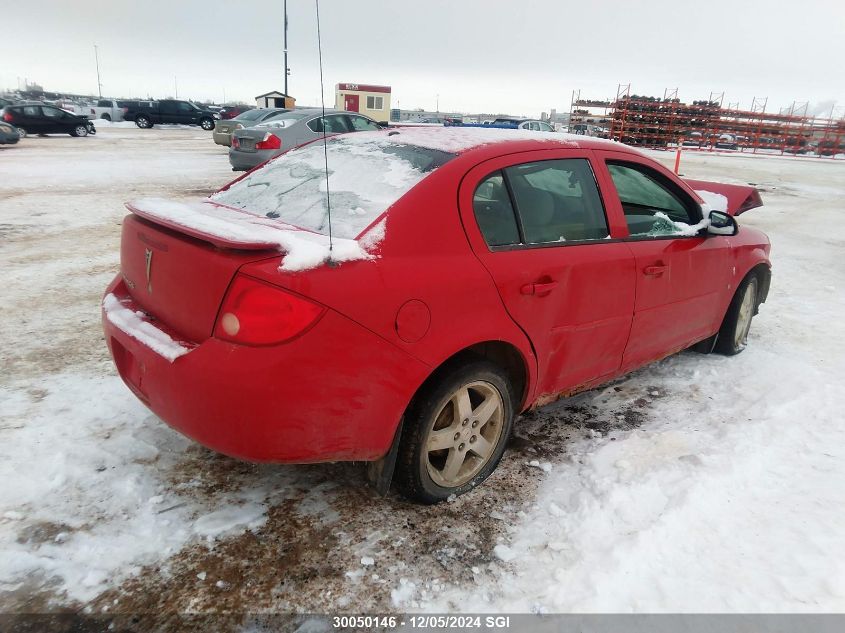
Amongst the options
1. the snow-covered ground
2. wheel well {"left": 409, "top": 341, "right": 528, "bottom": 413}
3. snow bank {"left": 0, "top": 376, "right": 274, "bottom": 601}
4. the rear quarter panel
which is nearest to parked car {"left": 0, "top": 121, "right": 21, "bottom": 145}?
the snow-covered ground

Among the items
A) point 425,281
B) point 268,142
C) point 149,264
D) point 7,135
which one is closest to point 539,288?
point 425,281

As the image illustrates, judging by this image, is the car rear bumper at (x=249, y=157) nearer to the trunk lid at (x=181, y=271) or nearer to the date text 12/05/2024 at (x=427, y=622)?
the trunk lid at (x=181, y=271)

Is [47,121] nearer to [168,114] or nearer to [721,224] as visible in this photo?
[168,114]

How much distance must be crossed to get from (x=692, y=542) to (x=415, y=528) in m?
1.15

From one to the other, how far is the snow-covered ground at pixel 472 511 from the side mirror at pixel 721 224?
1038mm

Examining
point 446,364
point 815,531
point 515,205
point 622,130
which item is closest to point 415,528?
point 446,364

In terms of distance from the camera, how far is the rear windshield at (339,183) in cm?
242

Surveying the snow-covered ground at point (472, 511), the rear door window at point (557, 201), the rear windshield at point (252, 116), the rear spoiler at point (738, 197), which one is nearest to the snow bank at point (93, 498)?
the snow-covered ground at point (472, 511)

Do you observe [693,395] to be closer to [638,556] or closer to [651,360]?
[651,360]

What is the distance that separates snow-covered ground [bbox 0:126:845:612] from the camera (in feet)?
6.88

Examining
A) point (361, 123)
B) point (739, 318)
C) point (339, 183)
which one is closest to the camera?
point (339, 183)

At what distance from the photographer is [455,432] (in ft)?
8.34

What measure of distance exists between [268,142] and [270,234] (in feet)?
36.0

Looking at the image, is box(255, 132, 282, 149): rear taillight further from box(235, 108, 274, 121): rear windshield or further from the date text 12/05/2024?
the date text 12/05/2024
